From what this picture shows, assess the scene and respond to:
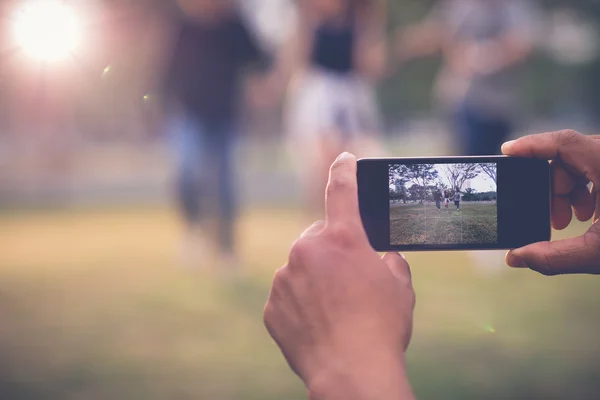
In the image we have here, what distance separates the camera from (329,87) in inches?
169

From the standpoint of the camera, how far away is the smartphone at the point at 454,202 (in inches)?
56.4

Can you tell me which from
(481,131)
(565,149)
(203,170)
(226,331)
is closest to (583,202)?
(565,149)

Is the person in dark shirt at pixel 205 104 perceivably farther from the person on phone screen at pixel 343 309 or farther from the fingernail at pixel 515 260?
the person on phone screen at pixel 343 309

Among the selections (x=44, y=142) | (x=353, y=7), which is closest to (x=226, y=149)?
(x=353, y=7)

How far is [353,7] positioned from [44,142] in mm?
11602

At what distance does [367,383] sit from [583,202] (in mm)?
844

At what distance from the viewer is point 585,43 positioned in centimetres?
2280

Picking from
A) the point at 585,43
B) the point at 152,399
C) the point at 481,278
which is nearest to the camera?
the point at 152,399

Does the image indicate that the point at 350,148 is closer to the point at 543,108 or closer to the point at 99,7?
the point at 99,7

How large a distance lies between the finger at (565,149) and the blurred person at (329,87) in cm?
281

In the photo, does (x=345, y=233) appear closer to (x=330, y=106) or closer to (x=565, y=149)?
(x=565, y=149)

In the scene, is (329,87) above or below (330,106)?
above

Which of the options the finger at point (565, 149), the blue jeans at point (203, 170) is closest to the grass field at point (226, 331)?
the blue jeans at point (203, 170)

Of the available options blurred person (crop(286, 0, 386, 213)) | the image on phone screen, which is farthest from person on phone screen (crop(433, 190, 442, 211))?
blurred person (crop(286, 0, 386, 213))
